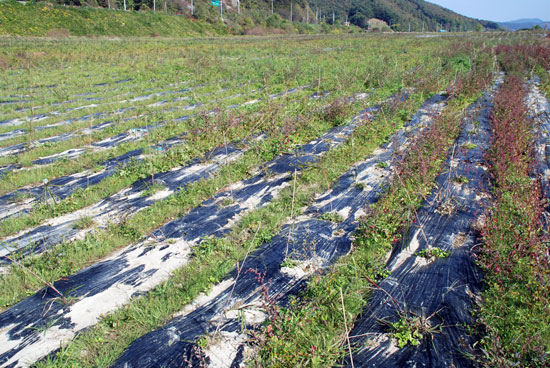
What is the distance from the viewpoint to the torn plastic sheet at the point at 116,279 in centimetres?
282

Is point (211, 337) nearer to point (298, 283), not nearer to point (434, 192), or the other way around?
point (298, 283)

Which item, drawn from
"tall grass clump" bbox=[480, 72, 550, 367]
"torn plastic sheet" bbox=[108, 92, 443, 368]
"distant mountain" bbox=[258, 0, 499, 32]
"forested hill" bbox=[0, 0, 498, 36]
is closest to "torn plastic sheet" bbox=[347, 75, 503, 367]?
"tall grass clump" bbox=[480, 72, 550, 367]

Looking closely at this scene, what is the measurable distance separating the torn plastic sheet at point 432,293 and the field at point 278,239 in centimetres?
2

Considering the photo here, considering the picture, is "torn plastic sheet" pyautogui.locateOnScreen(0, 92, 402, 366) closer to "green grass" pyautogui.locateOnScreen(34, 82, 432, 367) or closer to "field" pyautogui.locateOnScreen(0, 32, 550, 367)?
"field" pyautogui.locateOnScreen(0, 32, 550, 367)

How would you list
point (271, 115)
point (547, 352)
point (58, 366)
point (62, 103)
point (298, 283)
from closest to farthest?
point (547, 352)
point (58, 366)
point (298, 283)
point (271, 115)
point (62, 103)

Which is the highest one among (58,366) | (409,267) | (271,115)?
(271,115)

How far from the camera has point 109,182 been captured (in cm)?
545

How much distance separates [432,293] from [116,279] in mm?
3028

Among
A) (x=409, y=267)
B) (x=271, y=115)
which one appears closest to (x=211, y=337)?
(x=409, y=267)

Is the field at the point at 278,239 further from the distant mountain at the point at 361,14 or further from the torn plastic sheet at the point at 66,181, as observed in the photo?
the distant mountain at the point at 361,14

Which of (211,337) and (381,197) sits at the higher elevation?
(381,197)

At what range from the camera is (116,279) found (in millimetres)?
3457

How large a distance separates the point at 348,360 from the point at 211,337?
1.06 m

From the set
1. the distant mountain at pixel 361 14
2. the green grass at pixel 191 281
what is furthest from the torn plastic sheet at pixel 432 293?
the distant mountain at pixel 361 14
